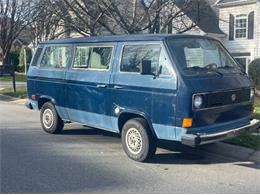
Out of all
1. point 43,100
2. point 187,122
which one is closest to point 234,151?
point 187,122

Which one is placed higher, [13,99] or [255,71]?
[255,71]

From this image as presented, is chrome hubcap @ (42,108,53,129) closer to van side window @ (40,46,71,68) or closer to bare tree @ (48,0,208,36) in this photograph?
van side window @ (40,46,71,68)

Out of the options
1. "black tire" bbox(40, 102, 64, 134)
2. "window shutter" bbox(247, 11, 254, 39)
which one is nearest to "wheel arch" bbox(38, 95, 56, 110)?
"black tire" bbox(40, 102, 64, 134)

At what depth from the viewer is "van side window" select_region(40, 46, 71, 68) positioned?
348 inches

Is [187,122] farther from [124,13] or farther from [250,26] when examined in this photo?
[250,26]

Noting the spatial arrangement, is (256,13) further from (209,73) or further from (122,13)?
(209,73)

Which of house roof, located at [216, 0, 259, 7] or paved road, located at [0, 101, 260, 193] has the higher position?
house roof, located at [216, 0, 259, 7]

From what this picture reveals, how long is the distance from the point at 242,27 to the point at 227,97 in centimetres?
2193

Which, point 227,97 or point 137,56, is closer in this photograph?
point 227,97

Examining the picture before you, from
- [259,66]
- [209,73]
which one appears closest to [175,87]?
[209,73]

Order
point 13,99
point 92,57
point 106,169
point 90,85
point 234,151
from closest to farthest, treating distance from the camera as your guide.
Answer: point 106,169 < point 234,151 < point 90,85 < point 92,57 < point 13,99

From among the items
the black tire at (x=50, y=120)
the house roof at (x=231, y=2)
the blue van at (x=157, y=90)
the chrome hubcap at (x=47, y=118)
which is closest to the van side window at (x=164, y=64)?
the blue van at (x=157, y=90)

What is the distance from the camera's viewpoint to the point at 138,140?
7.00m

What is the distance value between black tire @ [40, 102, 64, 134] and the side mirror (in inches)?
120
